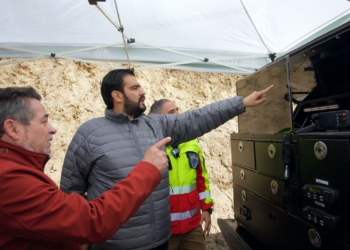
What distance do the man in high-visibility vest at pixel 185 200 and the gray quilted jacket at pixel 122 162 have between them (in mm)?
633

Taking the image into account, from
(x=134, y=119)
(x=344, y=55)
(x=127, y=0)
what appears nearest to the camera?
(x=344, y=55)

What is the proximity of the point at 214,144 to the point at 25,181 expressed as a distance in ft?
17.7

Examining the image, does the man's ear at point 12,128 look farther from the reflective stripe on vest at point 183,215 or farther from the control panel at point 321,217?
the reflective stripe on vest at point 183,215

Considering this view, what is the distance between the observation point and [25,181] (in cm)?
96

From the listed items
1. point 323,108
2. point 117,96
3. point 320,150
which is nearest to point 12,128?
point 117,96

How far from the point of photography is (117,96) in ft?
6.43

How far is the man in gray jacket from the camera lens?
169 centimetres

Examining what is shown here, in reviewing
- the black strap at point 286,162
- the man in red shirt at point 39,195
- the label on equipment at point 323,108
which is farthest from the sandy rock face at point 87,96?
the man in red shirt at point 39,195

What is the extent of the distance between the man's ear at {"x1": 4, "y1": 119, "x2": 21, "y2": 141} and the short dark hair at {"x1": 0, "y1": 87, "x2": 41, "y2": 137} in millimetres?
16

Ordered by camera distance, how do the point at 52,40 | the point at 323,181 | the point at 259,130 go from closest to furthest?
the point at 323,181 < the point at 259,130 < the point at 52,40

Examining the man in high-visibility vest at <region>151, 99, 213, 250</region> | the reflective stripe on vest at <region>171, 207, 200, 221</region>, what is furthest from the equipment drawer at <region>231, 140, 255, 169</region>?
the reflective stripe on vest at <region>171, 207, 200, 221</region>

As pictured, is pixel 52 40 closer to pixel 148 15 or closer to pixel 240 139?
pixel 148 15

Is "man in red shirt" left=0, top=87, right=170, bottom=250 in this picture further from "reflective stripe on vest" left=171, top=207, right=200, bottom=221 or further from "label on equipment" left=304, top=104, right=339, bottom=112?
"reflective stripe on vest" left=171, top=207, right=200, bottom=221

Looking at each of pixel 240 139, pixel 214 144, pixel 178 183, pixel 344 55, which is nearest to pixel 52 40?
pixel 178 183
